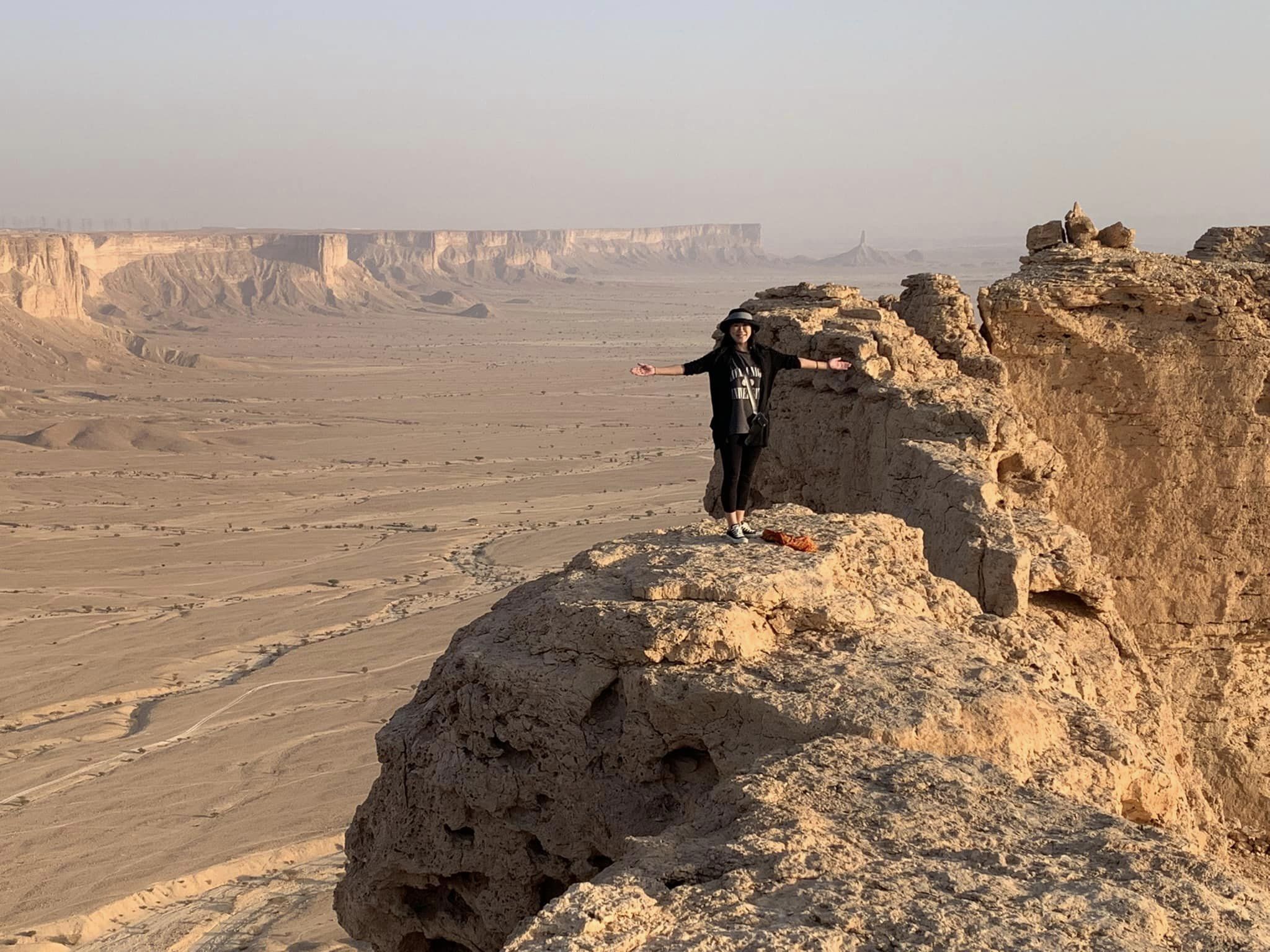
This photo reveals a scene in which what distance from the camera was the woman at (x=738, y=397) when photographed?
634 centimetres

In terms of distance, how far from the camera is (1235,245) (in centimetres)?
1017

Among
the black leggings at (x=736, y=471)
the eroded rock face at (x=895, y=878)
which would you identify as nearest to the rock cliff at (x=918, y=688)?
the eroded rock face at (x=895, y=878)

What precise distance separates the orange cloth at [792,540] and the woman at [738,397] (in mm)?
567

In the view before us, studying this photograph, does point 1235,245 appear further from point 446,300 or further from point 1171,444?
point 446,300

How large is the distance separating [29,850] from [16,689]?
6464 mm

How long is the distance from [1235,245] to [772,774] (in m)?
8.08

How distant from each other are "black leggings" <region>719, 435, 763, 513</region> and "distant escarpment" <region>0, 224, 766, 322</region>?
64.2m

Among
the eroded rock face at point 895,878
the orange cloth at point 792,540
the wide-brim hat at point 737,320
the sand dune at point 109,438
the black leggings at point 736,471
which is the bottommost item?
the sand dune at point 109,438

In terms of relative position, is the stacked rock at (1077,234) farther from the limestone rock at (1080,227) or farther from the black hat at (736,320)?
the black hat at (736,320)

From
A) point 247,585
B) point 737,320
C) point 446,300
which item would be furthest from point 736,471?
point 446,300

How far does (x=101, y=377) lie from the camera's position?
57344 mm

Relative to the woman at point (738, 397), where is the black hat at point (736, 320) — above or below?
above

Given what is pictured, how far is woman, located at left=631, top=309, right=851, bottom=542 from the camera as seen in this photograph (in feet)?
20.8

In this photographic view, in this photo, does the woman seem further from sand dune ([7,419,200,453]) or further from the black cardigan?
sand dune ([7,419,200,453])
